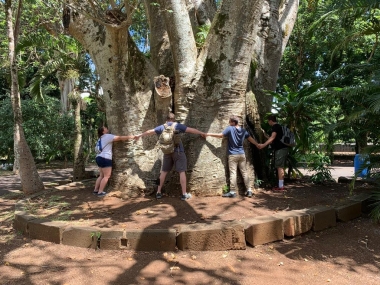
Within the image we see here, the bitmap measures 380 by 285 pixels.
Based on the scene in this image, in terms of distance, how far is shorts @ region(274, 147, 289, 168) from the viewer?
256 inches

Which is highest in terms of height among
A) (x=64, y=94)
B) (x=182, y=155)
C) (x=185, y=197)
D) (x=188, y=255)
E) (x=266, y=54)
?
(x=64, y=94)

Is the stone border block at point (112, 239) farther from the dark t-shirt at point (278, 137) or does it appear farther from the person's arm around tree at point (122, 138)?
the dark t-shirt at point (278, 137)

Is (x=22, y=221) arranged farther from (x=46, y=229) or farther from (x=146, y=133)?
(x=146, y=133)

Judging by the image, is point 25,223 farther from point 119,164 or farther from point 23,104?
point 23,104

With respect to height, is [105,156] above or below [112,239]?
above

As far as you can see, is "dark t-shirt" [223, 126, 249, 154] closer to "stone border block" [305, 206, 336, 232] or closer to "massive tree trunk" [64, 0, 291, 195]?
"massive tree trunk" [64, 0, 291, 195]

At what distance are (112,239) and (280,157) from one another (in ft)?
12.9

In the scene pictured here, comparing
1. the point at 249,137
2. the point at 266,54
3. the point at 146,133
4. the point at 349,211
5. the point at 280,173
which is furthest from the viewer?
the point at 266,54

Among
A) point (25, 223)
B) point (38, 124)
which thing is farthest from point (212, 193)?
point (38, 124)

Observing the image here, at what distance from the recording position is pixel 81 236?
408 centimetres

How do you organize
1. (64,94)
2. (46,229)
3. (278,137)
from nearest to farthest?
(46,229) → (278,137) → (64,94)

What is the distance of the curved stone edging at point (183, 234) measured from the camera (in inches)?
156

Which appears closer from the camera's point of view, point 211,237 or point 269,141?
point 211,237

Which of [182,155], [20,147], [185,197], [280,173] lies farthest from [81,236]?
[280,173]
